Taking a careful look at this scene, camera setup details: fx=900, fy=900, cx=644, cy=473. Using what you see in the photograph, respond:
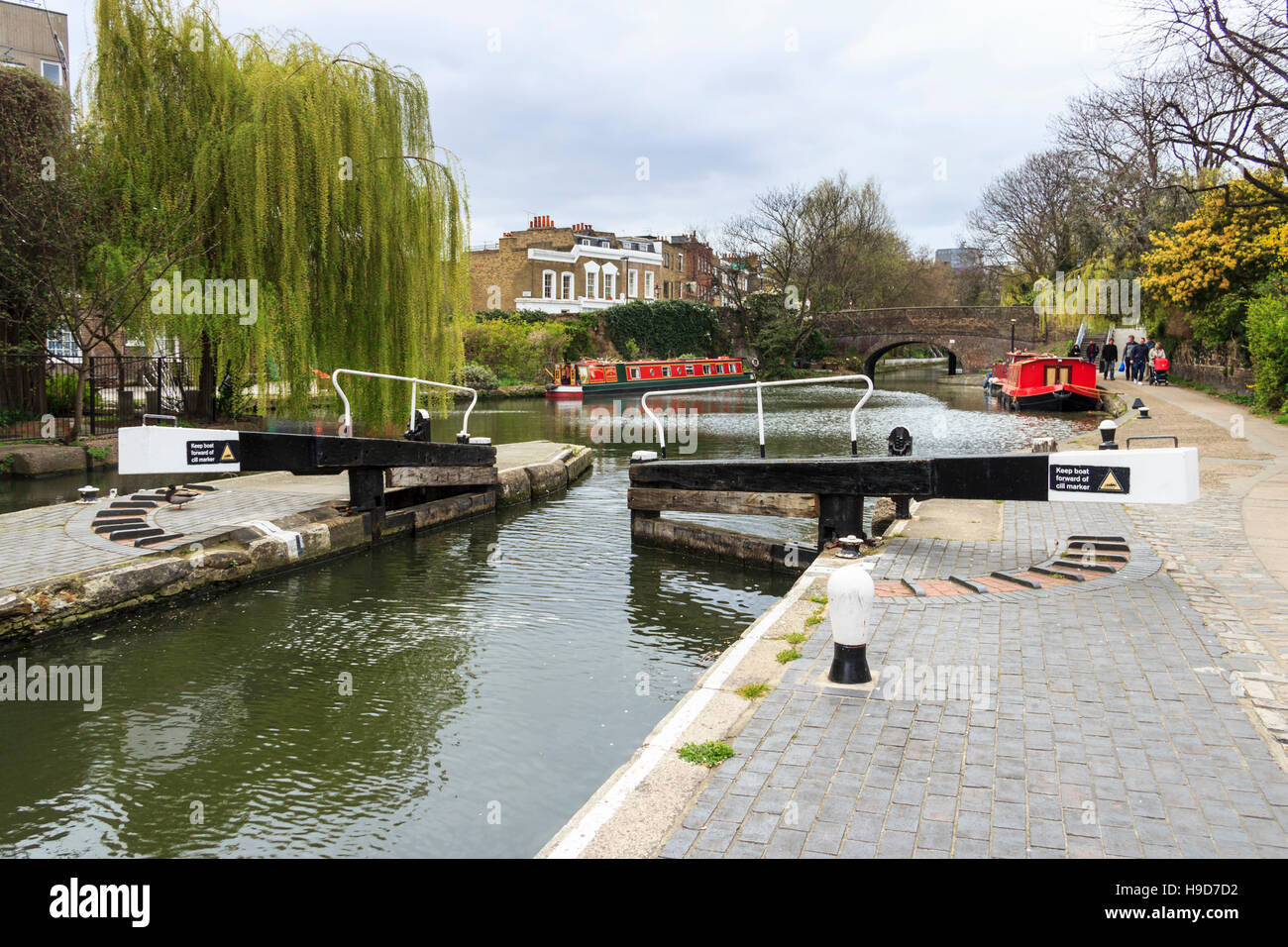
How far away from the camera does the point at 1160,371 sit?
1281 inches

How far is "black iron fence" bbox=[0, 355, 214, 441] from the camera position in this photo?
1828 centimetres

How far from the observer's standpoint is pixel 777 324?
199ft

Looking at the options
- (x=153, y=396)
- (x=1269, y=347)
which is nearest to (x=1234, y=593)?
(x=1269, y=347)

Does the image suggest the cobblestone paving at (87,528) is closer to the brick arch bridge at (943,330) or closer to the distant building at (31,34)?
the distant building at (31,34)

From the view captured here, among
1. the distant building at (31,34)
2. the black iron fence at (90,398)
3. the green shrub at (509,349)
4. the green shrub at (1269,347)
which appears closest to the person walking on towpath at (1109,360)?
the green shrub at (1269,347)

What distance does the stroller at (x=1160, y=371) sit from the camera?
106 ft

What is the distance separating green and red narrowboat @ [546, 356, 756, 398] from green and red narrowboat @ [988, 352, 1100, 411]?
17138mm

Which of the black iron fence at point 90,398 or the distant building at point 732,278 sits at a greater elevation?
the distant building at point 732,278

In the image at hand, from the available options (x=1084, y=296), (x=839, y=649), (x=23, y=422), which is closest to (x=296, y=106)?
(x=23, y=422)

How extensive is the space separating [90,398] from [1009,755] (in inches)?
802

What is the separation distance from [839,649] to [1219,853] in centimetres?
208

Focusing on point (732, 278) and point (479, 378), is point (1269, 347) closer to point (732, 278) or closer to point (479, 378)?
point (479, 378)

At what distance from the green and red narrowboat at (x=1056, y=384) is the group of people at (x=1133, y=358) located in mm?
3072

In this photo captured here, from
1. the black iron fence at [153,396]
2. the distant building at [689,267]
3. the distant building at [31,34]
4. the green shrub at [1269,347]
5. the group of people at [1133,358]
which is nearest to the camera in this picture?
the black iron fence at [153,396]
